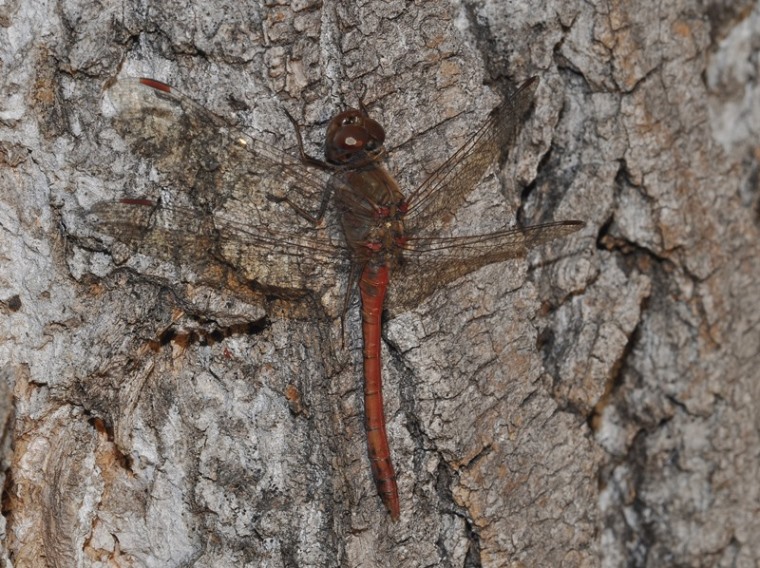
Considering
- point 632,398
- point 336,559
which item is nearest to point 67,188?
point 336,559

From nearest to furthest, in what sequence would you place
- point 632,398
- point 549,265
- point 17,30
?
point 17,30, point 549,265, point 632,398

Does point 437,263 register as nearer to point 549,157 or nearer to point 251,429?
point 549,157

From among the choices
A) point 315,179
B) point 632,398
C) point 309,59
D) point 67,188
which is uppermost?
point 309,59

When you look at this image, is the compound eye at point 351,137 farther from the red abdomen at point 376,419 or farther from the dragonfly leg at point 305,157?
the red abdomen at point 376,419

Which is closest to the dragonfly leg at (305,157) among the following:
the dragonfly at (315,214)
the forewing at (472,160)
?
the dragonfly at (315,214)

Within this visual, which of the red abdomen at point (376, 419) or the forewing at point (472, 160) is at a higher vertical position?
the forewing at point (472, 160)

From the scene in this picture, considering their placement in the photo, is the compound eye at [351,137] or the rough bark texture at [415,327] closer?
the rough bark texture at [415,327]
